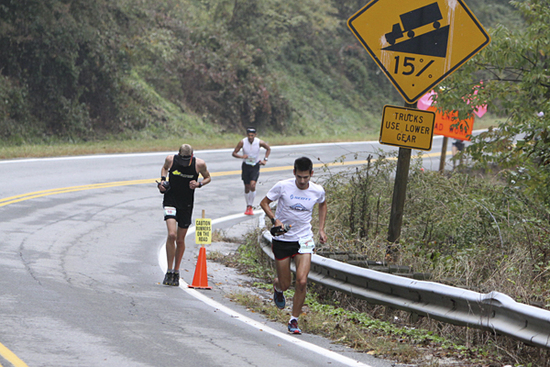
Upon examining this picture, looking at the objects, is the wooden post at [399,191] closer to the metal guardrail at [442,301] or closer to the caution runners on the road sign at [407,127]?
the caution runners on the road sign at [407,127]

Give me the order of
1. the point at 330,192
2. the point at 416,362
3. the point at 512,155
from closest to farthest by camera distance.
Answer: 1. the point at 416,362
2. the point at 512,155
3. the point at 330,192

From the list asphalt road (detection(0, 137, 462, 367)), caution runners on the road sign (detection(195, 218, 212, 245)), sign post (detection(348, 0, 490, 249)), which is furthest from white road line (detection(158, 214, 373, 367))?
sign post (detection(348, 0, 490, 249))

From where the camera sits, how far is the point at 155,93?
33250 mm

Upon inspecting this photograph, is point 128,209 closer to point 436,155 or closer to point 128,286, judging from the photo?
point 128,286

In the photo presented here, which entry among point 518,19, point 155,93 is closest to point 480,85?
point 155,93

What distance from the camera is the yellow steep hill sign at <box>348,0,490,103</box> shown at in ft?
27.0

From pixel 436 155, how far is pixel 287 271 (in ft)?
75.9

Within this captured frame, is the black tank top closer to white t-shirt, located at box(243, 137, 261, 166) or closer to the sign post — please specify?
the sign post

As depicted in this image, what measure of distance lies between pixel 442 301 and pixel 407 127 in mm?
2376

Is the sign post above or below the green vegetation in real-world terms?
above

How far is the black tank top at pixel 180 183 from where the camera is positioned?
9.61 m

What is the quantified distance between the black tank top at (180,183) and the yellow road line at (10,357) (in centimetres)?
404

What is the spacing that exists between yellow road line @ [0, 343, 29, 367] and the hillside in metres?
21.4

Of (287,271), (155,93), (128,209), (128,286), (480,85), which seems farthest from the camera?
(155,93)
